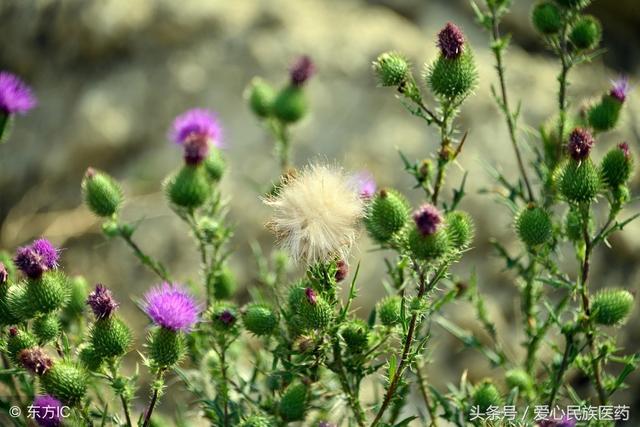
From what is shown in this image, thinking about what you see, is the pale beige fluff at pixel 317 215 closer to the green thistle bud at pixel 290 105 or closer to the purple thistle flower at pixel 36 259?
the purple thistle flower at pixel 36 259

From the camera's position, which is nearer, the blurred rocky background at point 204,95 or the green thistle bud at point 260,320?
the green thistle bud at point 260,320

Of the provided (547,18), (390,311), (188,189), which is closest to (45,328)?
(188,189)

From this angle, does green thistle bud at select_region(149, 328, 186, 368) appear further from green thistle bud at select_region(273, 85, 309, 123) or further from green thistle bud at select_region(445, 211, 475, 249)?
green thistle bud at select_region(273, 85, 309, 123)

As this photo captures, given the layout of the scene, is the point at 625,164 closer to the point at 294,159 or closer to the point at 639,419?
the point at 639,419

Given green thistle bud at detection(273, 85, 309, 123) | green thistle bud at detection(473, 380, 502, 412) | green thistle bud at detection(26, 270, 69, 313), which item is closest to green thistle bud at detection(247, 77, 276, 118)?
green thistle bud at detection(273, 85, 309, 123)

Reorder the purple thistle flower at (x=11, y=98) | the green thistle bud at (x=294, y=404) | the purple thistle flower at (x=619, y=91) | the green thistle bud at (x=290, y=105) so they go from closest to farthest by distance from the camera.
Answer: the green thistle bud at (x=294, y=404), the purple thistle flower at (x=619, y=91), the purple thistle flower at (x=11, y=98), the green thistle bud at (x=290, y=105)

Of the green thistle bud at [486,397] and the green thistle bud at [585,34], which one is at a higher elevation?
the green thistle bud at [585,34]

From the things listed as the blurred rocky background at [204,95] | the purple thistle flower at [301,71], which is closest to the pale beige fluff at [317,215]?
the purple thistle flower at [301,71]
